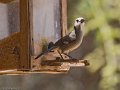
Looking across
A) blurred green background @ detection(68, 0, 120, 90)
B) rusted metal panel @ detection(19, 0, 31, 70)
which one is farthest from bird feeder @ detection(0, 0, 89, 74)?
blurred green background @ detection(68, 0, 120, 90)

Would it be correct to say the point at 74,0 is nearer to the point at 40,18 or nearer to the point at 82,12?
the point at 82,12

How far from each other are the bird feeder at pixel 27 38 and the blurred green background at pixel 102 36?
114cm

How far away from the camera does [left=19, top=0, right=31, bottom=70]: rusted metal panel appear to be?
5.70ft

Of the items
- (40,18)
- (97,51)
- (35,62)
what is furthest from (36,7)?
(97,51)

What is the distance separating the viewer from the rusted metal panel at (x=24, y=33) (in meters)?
1.74

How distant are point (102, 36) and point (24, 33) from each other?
1.55 metres

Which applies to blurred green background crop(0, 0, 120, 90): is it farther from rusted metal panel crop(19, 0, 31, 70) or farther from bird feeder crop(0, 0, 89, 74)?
rusted metal panel crop(19, 0, 31, 70)

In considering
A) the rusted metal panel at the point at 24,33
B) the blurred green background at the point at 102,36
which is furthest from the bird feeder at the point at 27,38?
the blurred green background at the point at 102,36

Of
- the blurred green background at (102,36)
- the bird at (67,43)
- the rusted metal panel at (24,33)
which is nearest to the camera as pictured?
the rusted metal panel at (24,33)

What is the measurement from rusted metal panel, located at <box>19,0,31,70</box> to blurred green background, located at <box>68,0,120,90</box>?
4.22 ft

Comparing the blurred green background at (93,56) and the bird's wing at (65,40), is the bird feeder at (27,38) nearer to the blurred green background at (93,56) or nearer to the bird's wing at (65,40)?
the bird's wing at (65,40)

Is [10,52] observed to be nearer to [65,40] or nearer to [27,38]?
[27,38]

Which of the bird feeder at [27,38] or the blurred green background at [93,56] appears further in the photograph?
the blurred green background at [93,56]

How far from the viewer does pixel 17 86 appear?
134 inches
